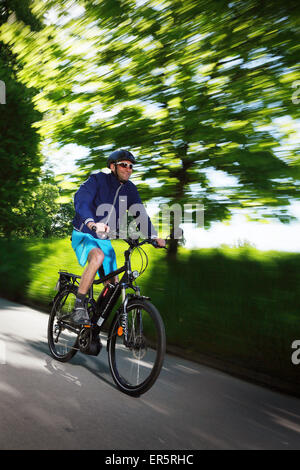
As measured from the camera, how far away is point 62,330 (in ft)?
17.3

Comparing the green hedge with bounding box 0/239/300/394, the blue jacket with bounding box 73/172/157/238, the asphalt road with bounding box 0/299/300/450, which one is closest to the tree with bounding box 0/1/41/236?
the green hedge with bounding box 0/239/300/394

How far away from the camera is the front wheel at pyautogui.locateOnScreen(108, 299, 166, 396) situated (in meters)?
4.09

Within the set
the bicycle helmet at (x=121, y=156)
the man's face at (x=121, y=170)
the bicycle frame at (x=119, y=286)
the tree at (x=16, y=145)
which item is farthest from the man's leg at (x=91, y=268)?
the tree at (x=16, y=145)

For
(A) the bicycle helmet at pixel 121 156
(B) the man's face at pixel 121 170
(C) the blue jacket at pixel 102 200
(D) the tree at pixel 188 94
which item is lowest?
(C) the blue jacket at pixel 102 200

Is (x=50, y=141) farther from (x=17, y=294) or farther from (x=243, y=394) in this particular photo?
(x=243, y=394)

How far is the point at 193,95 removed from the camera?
619cm

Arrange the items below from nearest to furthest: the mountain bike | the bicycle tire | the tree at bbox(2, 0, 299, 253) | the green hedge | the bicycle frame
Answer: the mountain bike
the bicycle frame
the green hedge
the bicycle tire
the tree at bbox(2, 0, 299, 253)

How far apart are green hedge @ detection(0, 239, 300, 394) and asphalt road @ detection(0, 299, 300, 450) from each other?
0.35 metres

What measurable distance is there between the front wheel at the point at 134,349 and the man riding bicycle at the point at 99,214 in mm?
432

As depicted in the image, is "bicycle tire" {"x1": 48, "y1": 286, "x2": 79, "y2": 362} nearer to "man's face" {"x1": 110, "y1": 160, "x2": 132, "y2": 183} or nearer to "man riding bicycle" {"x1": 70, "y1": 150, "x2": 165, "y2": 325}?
"man riding bicycle" {"x1": 70, "y1": 150, "x2": 165, "y2": 325}

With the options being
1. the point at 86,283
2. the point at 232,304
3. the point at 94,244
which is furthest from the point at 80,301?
the point at 232,304

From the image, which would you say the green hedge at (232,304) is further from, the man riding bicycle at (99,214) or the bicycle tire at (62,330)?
the bicycle tire at (62,330)

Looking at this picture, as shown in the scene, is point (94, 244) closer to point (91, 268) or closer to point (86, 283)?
point (91, 268)

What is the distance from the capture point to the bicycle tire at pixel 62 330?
5.10 m
